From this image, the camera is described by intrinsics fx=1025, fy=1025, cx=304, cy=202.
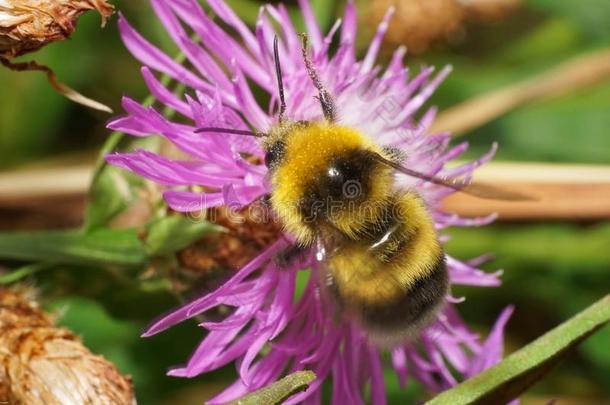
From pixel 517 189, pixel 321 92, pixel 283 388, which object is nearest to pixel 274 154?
pixel 321 92

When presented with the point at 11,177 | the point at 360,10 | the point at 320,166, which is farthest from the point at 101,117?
the point at 320,166

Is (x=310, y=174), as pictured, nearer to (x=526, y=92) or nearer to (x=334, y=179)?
(x=334, y=179)

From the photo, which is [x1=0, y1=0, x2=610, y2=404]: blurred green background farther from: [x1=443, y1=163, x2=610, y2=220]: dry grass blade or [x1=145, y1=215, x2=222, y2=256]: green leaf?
[x1=145, y1=215, x2=222, y2=256]: green leaf

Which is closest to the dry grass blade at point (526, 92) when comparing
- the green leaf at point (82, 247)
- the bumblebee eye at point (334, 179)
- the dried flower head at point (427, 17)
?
the dried flower head at point (427, 17)

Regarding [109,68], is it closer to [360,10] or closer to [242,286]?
[360,10]

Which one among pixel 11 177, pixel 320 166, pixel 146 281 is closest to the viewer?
pixel 320 166

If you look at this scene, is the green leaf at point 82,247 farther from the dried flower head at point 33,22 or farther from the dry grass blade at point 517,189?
the dry grass blade at point 517,189

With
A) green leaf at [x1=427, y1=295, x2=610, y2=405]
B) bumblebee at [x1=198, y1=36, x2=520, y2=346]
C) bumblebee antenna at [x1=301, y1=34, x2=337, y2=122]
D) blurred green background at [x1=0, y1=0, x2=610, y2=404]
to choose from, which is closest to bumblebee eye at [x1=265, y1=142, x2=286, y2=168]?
bumblebee at [x1=198, y1=36, x2=520, y2=346]
